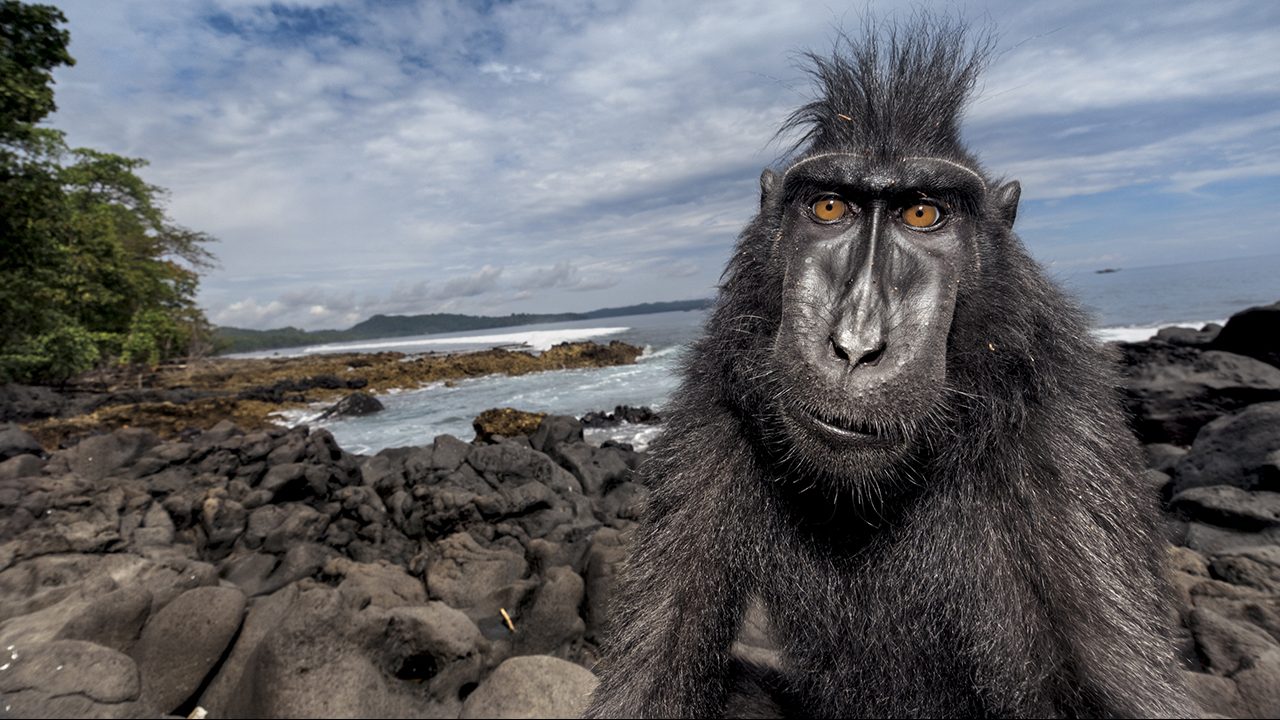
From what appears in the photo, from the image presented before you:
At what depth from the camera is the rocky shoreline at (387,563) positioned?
3.43m

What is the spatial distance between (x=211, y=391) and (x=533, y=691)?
30032mm

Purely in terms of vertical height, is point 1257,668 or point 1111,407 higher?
point 1111,407

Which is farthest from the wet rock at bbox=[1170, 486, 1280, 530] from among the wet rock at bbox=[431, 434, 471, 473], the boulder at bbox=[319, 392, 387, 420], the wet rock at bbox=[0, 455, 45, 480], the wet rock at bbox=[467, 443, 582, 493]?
the boulder at bbox=[319, 392, 387, 420]

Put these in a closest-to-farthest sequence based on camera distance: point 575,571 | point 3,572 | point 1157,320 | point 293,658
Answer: point 293,658
point 3,572
point 575,571
point 1157,320

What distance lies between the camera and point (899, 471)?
224 cm

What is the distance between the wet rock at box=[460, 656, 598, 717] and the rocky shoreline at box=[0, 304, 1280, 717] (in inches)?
0.4

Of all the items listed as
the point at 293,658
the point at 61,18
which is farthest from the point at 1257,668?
the point at 61,18

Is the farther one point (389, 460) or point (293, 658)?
point (389, 460)

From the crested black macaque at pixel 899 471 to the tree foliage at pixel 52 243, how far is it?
21638mm

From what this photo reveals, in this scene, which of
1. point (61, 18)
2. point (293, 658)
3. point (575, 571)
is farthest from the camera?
point (61, 18)

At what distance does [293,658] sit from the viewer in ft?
11.4

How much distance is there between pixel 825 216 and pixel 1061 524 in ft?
4.73

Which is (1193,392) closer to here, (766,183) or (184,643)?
(766,183)

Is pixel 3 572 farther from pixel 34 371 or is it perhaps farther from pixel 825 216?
pixel 34 371
